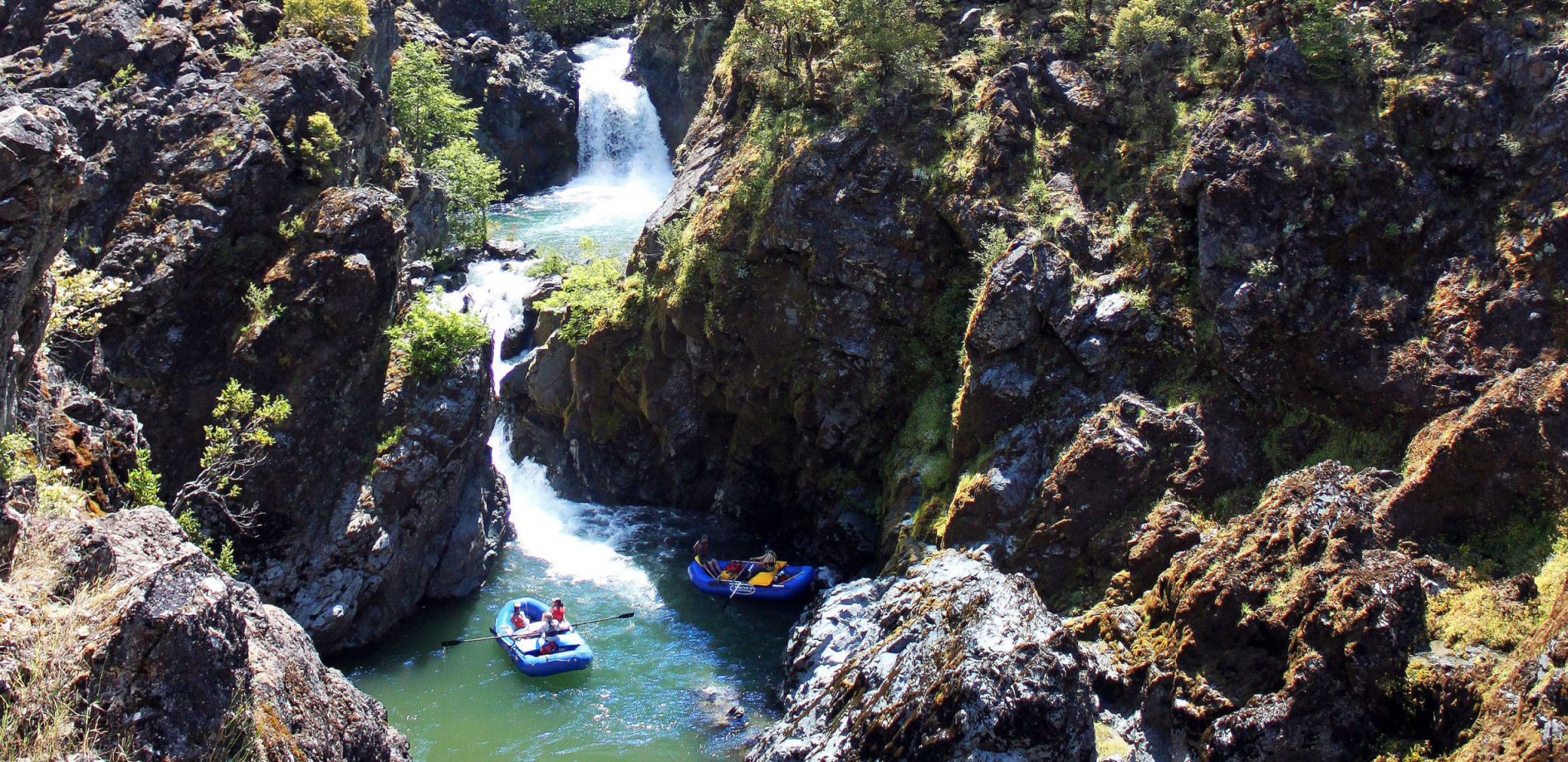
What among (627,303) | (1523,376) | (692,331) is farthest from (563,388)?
(1523,376)

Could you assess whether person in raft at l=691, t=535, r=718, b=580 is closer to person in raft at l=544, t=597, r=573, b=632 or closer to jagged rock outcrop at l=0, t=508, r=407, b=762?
person in raft at l=544, t=597, r=573, b=632

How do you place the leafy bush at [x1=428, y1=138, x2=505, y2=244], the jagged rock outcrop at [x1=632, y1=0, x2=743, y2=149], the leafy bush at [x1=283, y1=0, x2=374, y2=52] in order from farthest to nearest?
the jagged rock outcrop at [x1=632, y1=0, x2=743, y2=149]
the leafy bush at [x1=428, y1=138, x2=505, y2=244]
the leafy bush at [x1=283, y1=0, x2=374, y2=52]

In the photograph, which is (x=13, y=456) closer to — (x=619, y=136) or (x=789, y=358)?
(x=789, y=358)

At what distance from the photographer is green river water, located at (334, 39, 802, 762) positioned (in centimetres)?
1758

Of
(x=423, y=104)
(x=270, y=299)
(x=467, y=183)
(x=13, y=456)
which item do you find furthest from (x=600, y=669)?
(x=423, y=104)

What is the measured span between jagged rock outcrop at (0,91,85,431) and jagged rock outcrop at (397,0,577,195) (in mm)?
35430

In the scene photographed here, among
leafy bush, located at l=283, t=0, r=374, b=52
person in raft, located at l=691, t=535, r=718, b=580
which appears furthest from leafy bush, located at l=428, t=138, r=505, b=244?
person in raft, located at l=691, t=535, r=718, b=580

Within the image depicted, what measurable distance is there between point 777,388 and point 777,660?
23.1 feet

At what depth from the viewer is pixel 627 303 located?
26281 mm

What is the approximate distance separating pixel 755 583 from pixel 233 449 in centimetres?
1147

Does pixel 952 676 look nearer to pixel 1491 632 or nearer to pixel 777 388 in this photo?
pixel 1491 632

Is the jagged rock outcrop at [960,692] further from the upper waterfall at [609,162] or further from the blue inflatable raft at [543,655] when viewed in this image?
the upper waterfall at [609,162]

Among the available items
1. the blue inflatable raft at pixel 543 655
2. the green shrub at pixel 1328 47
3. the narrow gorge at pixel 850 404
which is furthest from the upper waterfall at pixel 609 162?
the green shrub at pixel 1328 47

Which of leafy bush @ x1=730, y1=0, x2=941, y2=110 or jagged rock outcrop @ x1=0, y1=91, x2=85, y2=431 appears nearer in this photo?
jagged rock outcrop @ x1=0, y1=91, x2=85, y2=431
